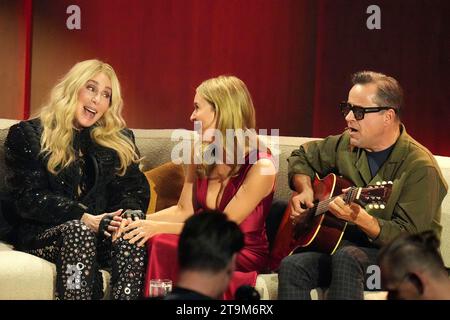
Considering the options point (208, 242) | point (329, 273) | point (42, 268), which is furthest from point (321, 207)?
point (208, 242)

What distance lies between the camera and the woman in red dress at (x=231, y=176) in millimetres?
4507

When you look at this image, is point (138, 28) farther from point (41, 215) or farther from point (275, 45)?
point (41, 215)

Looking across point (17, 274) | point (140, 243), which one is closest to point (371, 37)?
point (140, 243)

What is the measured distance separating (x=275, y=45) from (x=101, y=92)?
6.25ft

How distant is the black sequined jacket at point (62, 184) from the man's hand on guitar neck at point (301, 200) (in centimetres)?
81

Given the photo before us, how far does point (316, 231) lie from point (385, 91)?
0.78 meters

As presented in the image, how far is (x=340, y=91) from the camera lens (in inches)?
246

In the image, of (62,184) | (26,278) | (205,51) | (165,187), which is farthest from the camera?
(205,51)

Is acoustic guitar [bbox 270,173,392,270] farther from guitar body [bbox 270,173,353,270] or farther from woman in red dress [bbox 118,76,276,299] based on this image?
woman in red dress [bbox 118,76,276,299]

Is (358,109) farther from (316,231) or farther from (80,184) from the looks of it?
(80,184)

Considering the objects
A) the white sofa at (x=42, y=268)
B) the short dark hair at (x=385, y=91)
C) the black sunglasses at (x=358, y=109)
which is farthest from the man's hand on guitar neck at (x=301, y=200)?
the short dark hair at (x=385, y=91)

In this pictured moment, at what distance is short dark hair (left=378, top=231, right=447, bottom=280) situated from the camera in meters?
2.88

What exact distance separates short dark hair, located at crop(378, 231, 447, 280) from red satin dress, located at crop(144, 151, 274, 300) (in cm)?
152

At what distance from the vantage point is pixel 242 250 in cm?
455
